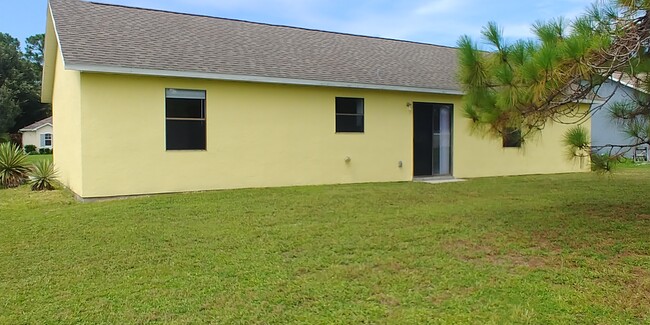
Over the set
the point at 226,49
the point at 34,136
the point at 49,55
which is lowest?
the point at 34,136

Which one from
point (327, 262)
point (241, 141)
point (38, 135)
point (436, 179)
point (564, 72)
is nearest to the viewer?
point (564, 72)

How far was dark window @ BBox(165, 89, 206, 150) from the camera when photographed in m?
9.42

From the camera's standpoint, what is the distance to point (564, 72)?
457 cm

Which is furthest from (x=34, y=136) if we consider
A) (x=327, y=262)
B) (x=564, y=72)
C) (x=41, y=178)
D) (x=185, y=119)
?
(x=564, y=72)

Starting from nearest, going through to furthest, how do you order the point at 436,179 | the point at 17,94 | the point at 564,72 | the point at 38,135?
the point at 564,72 < the point at 436,179 < the point at 38,135 < the point at 17,94

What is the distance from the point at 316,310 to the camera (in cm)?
351

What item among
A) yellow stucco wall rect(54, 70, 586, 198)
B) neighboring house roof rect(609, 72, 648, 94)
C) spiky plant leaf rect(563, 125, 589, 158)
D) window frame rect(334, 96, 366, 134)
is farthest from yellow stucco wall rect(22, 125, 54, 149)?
neighboring house roof rect(609, 72, 648, 94)

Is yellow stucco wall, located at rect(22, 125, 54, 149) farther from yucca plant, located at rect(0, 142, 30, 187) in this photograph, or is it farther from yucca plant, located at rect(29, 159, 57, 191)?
yucca plant, located at rect(29, 159, 57, 191)

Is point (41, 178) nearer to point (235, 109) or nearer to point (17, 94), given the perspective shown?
point (235, 109)

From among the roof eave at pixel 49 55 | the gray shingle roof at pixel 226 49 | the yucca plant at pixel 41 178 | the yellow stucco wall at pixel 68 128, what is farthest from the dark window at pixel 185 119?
the yucca plant at pixel 41 178

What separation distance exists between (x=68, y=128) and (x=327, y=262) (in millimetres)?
8674

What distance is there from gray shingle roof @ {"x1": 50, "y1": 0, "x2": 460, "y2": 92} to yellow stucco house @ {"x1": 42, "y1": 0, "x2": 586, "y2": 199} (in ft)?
0.13

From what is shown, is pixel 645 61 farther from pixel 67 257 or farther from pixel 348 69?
pixel 348 69

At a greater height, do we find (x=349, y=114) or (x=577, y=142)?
(x=349, y=114)
